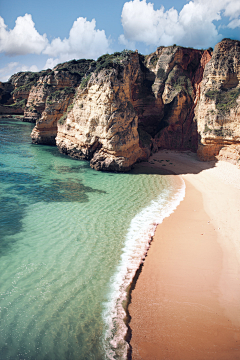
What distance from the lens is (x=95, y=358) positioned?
5.25 metres

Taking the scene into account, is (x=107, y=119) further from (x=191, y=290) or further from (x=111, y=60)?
(x=191, y=290)

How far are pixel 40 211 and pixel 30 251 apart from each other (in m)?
3.55

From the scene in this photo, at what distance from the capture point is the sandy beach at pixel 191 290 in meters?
5.51

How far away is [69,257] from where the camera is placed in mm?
8664

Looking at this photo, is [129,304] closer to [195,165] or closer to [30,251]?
[30,251]

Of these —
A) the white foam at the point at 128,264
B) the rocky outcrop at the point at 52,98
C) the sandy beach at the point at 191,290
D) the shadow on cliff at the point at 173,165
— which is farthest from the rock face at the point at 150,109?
the sandy beach at the point at 191,290

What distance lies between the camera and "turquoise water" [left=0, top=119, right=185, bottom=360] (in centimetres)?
566

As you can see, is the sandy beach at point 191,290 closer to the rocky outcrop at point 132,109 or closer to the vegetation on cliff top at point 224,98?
the rocky outcrop at point 132,109

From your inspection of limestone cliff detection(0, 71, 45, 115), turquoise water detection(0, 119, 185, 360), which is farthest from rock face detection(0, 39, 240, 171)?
limestone cliff detection(0, 71, 45, 115)

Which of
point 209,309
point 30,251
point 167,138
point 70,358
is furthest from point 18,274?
point 167,138

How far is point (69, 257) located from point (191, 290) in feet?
15.1

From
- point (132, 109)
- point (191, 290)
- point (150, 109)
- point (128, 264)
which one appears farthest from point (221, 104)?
point (191, 290)

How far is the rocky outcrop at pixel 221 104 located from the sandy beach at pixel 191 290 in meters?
10.8

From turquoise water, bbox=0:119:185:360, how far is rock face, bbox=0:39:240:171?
6097 millimetres
